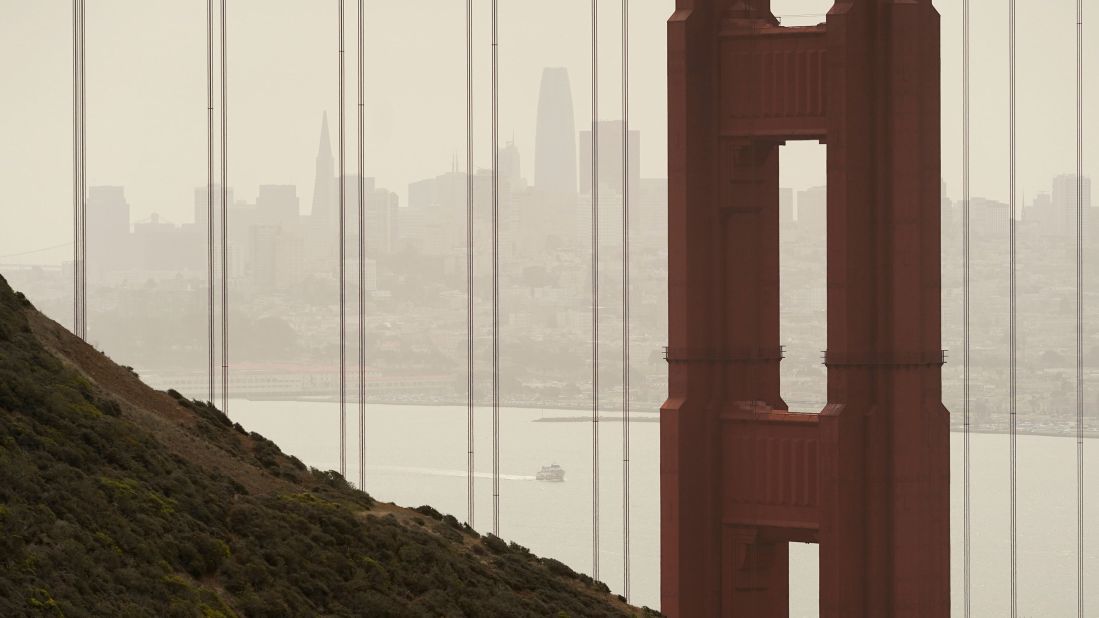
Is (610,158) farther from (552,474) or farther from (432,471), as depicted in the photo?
(432,471)

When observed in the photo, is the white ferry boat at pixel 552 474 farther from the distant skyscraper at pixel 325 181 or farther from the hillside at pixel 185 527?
the hillside at pixel 185 527

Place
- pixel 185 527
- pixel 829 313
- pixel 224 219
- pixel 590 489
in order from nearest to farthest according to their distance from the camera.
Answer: pixel 185 527
pixel 224 219
pixel 829 313
pixel 590 489

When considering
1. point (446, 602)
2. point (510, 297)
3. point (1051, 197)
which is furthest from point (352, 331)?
point (446, 602)

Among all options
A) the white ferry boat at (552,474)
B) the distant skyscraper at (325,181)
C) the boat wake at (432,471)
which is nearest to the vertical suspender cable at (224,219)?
the distant skyscraper at (325,181)

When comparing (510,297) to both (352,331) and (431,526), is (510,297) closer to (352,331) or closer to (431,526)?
(352,331)

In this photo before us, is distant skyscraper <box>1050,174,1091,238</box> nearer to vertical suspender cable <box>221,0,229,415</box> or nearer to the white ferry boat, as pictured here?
the white ferry boat

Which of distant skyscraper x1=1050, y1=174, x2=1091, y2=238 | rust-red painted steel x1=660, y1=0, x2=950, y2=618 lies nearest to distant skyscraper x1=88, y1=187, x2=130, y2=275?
rust-red painted steel x1=660, y1=0, x2=950, y2=618

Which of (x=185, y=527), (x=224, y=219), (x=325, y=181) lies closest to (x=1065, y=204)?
(x=325, y=181)
